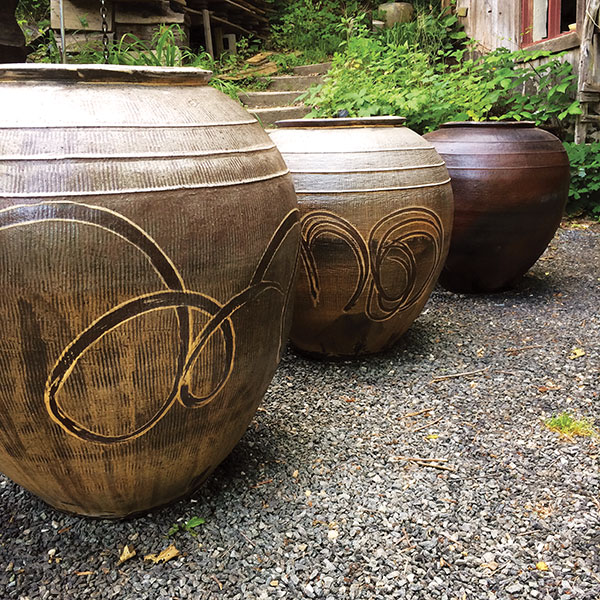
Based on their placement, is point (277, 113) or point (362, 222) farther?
point (277, 113)

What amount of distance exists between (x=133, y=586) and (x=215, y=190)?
3.13 ft

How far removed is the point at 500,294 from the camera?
3932mm

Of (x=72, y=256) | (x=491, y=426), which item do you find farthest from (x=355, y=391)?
(x=72, y=256)

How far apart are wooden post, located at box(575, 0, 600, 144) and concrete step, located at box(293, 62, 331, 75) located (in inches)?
136

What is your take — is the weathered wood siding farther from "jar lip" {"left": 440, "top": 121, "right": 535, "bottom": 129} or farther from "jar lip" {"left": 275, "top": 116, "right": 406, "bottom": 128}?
"jar lip" {"left": 275, "top": 116, "right": 406, "bottom": 128}

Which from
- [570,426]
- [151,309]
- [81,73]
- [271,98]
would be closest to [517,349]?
[570,426]

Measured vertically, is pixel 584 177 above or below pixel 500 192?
below

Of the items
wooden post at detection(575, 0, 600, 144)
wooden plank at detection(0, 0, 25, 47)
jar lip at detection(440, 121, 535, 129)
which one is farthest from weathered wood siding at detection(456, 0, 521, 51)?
wooden plank at detection(0, 0, 25, 47)

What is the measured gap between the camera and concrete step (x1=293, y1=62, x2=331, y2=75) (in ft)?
27.1

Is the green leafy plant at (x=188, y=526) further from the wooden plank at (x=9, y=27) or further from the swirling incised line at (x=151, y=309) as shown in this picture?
the wooden plank at (x=9, y=27)

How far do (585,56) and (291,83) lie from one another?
3.31m

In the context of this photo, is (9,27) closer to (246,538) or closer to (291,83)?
(246,538)

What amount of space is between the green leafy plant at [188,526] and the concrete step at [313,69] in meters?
7.25

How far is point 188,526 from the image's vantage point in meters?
1.79
